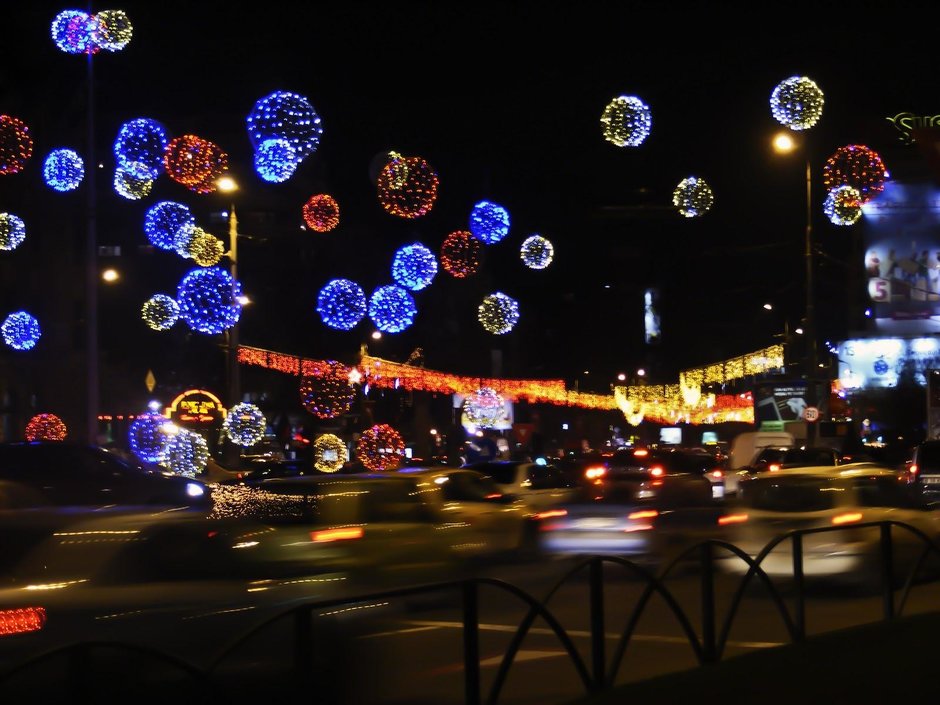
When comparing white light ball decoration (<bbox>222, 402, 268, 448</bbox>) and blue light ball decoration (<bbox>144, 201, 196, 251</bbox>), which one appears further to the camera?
white light ball decoration (<bbox>222, 402, 268, 448</bbox>)

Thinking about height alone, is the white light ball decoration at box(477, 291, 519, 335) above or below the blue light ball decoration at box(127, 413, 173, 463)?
above

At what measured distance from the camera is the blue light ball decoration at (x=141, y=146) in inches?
750

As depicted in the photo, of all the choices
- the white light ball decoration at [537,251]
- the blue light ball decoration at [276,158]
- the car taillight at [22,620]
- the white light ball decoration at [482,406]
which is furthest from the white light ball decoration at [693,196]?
the car taillight at [22,620]

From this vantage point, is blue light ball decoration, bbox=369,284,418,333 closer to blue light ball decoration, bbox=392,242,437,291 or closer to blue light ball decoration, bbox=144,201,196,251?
blue light ball decoration, bbox=392,242,437,291

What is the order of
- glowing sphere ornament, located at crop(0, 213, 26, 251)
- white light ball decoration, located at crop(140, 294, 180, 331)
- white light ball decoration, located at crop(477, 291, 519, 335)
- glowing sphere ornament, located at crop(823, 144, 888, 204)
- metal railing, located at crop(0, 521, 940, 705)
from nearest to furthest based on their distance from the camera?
metal railing, located at crop(0, 521, 940, 705) → glowing sphere ornament, located at crop(0, 213, 26, 251) → white light ball decoration, located at crop(140, 294, 180, 331) → glowing sphere ornament, located at crop(823, 144, 888, 204) → white light ball decoration, located at crop(477, 291, 519, 335)

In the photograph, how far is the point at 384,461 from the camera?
27.9m

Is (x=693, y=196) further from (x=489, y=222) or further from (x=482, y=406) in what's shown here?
(x=482, y=406)

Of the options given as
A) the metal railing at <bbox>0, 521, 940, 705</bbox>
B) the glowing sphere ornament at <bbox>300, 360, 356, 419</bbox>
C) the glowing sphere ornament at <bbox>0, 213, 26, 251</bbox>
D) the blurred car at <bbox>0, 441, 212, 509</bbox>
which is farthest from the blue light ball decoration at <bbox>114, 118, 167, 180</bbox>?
the metal railing at <bbox>0, 521, 940, 705</bbox>

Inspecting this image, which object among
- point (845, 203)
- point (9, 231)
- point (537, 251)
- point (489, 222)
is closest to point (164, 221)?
point (9, 231)

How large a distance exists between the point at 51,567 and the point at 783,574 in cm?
543

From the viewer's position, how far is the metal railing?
5.08m

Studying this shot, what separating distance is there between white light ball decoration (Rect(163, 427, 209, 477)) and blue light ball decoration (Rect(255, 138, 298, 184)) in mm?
7130

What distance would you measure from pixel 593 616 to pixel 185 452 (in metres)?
16.9

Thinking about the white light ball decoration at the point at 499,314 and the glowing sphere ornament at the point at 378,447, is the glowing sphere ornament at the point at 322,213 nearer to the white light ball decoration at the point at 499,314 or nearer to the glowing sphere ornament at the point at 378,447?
the white light ball decoration at the point at 499,314
